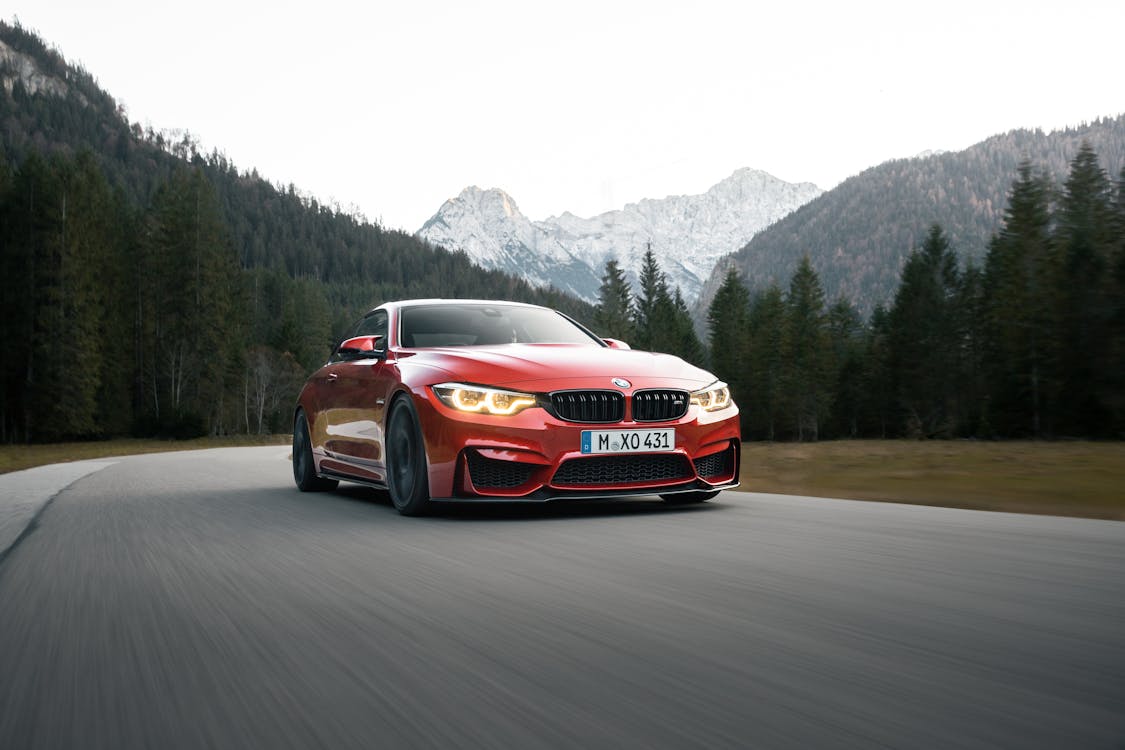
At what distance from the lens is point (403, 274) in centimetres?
19575

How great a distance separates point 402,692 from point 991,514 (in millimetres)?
4887

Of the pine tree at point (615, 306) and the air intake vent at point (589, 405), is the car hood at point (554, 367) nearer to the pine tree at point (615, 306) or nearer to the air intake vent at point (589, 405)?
the air intake vent at point (589, 405)

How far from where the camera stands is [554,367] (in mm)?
6859

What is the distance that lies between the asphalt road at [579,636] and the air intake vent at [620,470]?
360 millimetres

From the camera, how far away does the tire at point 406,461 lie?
679 cm

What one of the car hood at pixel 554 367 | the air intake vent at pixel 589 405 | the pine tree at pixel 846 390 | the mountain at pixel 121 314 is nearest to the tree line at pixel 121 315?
the mountain at pixel 121 314

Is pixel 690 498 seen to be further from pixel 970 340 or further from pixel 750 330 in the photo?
pixel 750 330

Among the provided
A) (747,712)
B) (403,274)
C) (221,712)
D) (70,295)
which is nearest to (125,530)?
(221,712)

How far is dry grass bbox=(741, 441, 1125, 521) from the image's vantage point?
7.74 meters

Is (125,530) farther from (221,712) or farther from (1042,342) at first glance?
(1042,342)

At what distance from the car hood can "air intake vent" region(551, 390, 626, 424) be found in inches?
2.2

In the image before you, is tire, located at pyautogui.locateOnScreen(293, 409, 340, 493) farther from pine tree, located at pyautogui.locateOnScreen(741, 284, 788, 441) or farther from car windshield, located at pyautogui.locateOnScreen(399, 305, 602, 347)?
pine tree, located at pyautogui.locateOnScreen(741, 284, 788, 441)

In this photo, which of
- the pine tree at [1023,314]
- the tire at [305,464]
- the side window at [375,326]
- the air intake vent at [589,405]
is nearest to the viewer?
the air intake vent at [589,405]

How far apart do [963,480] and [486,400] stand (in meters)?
5.05
